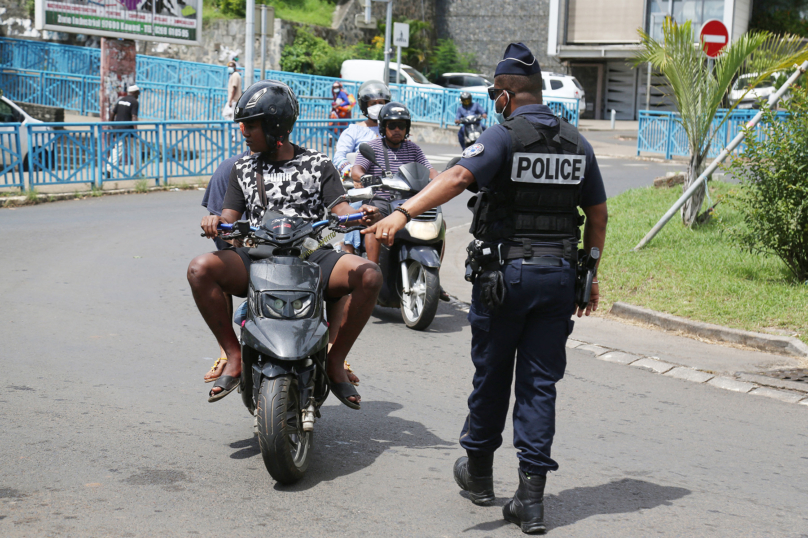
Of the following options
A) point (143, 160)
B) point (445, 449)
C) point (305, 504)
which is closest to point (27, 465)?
point (305, 504)

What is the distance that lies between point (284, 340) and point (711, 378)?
3784 millimetres

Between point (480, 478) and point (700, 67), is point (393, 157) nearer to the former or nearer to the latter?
point (480, 478)

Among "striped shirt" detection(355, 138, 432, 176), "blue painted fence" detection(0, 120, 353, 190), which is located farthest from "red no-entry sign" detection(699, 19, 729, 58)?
"blue painted fence" detection(0, 120, 353, 190)

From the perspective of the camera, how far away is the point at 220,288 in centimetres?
456

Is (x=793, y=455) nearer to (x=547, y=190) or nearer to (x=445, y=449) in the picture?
(x=445, y=449)

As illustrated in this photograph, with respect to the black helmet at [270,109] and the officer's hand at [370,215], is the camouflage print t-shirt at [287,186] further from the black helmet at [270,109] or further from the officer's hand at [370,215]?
the officer's hand at [370,215]

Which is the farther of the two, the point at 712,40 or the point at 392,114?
the point at 712,40

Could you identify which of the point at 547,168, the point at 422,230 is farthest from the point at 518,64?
the point at 422,230

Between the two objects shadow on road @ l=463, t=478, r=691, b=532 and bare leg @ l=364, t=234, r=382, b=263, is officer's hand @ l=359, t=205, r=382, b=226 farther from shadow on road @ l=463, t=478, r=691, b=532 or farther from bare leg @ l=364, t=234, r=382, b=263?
bare leg @ l=364, t=234, r=382, b=263

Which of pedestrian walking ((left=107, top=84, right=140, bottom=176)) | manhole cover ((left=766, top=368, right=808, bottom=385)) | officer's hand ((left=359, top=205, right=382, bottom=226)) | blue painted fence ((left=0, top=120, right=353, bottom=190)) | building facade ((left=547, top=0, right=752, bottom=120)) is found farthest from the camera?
building facade ((left=547, top=0, right=752, bottom=120))

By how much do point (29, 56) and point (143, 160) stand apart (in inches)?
697

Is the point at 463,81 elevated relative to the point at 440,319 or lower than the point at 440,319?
elevated

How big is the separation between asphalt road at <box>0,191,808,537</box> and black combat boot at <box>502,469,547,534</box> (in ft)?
0.27

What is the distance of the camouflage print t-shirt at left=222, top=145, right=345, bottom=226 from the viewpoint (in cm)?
473
